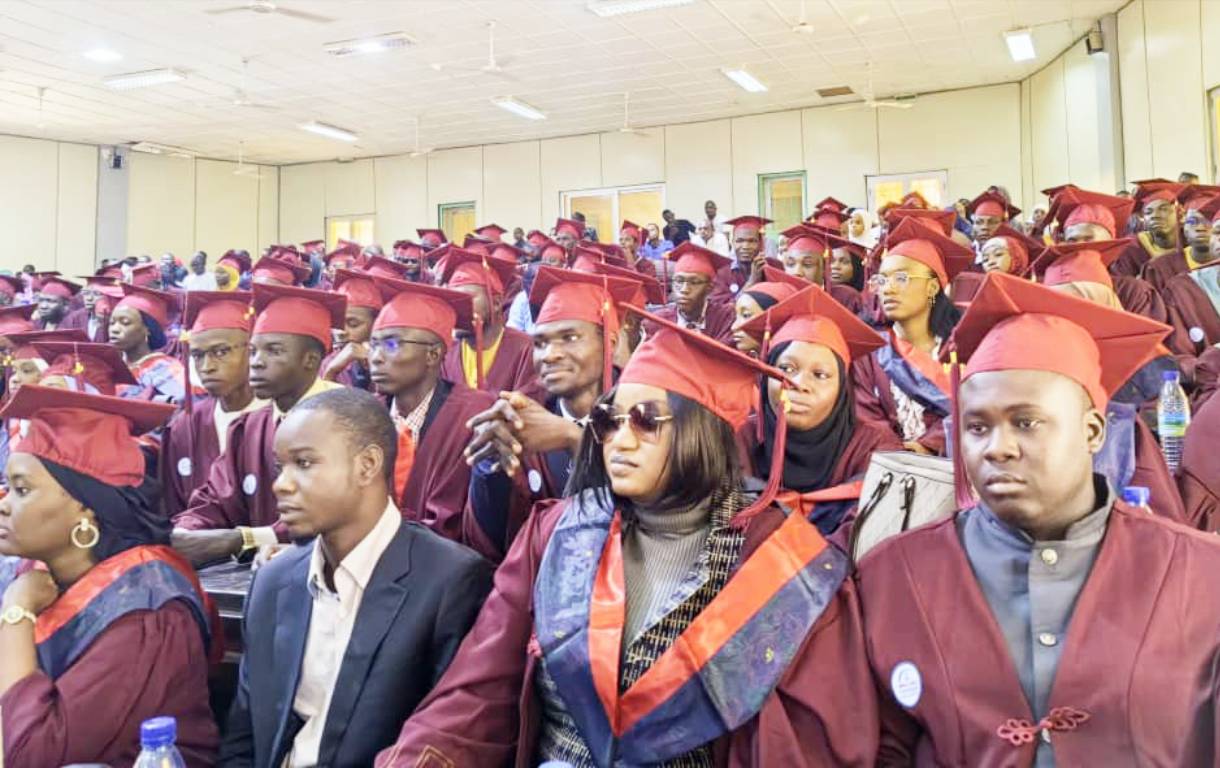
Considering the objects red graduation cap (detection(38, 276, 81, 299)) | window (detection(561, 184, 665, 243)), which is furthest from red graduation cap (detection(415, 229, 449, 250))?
window (detection(561, 184, 665, 243))

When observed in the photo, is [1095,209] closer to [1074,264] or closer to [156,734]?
[1074,264]

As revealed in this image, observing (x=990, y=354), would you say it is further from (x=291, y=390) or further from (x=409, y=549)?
(x=291, y=390)

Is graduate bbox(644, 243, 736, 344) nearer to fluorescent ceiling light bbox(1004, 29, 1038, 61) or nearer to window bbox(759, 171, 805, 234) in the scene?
fluorescent ceiling light bbox(1004, 29, 1038, 61)

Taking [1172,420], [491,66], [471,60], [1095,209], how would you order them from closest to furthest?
1. [1172,420]
2. [1095,209]
3. [491,66]
4. [471,60]

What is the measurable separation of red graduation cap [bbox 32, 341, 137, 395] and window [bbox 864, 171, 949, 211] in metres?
12.4

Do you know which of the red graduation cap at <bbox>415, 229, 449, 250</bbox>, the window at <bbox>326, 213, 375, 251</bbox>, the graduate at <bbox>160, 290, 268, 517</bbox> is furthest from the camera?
the window at <bbox>326, 213, 375, 251</bbox>

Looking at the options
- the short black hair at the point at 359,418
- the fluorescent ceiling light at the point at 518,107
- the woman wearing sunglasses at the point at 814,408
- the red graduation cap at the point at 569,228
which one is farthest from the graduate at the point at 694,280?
the fluorescent ceiling light at the point at 518,107

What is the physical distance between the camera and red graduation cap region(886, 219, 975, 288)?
429cm

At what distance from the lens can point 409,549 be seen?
2.21 meters

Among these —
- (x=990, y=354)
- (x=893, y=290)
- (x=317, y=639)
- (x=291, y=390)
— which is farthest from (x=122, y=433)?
(x=893, y=290)

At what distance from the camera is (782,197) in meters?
15.8

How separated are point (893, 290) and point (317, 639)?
10.2 feet

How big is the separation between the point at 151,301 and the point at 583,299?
3.34 metres

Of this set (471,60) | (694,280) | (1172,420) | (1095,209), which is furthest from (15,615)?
(471,60)
